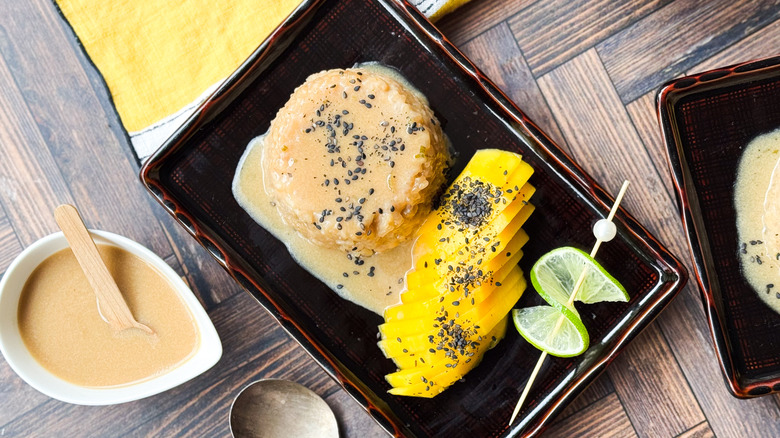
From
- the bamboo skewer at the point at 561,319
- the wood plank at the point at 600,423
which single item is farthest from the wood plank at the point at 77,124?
the wood plank at the point at 600,423

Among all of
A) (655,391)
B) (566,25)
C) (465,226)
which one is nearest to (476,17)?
(566,25)

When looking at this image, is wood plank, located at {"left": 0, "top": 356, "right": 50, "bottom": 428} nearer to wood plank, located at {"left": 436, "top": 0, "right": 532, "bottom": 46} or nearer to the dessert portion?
wood plank, located at {"left": 436, "top": 0, "right": 532, "bottom": 46}

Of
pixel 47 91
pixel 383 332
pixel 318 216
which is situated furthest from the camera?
pixel 47 91

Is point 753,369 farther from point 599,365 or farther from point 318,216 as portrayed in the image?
point 318,216

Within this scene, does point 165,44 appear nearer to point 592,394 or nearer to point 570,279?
point 570,279

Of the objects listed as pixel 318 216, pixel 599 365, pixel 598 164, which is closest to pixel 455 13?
pixel 598 164

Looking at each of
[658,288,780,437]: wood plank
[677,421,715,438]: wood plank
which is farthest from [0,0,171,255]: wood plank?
[677,421,715,438]: wood plank
